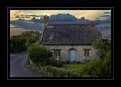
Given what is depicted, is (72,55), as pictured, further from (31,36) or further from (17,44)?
(17,44)

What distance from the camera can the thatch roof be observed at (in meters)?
10.3

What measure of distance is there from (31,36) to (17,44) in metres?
0.27

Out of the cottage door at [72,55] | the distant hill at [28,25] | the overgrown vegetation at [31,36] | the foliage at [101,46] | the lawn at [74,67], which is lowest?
the lawn at [74,67]

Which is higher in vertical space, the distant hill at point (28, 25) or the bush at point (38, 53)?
the distant hill at point (28, 25)

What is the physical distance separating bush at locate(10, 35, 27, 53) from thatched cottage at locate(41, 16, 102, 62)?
1.02ft

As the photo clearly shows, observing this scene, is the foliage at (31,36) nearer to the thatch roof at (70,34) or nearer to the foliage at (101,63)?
the thatch roof at (70,34)

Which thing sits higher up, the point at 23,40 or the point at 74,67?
the point at 23,40

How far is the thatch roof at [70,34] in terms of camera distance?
10.3 m

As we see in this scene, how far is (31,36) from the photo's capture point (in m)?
10.2

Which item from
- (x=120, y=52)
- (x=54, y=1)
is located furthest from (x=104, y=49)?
(x=54, y=1)

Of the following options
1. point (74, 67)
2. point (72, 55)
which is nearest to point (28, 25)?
point (72, 55)

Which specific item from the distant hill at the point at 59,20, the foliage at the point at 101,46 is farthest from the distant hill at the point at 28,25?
the foliage at the point at 101,46

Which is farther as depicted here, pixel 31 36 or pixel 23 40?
pixel 23 40

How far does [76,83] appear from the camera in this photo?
1024 centimetres
